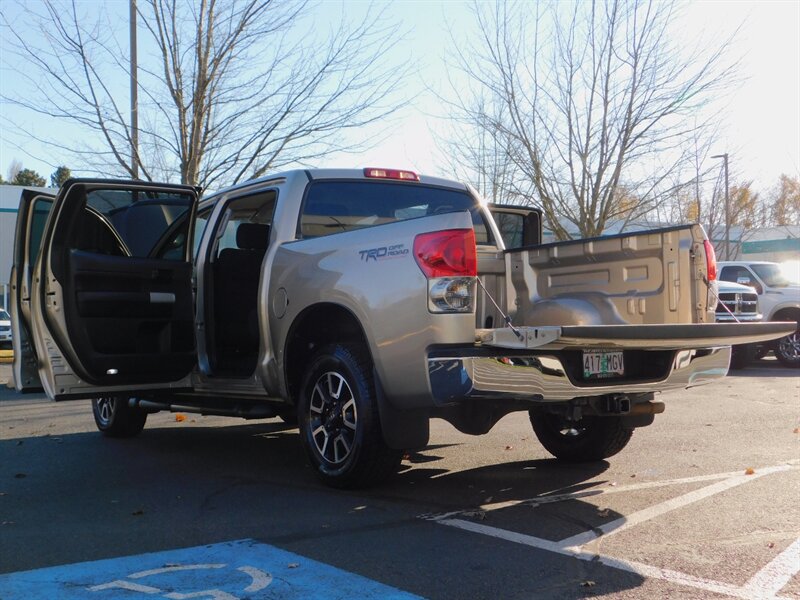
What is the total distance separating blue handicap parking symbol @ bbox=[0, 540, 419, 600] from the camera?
11.8 feet

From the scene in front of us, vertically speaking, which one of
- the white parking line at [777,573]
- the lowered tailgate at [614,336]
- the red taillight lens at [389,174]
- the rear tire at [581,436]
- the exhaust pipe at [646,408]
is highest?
the red taillight lens at [389,174]

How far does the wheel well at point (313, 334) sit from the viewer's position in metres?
5.68

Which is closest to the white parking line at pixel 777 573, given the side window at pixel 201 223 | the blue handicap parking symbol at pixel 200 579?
the blue handicap parking symbol at pixel 200 579

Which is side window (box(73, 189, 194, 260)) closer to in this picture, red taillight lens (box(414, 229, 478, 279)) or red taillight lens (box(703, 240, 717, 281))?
red taillight lens (box(414, 229, 478, 279))

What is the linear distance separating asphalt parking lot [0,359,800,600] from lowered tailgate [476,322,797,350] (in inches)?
37.7

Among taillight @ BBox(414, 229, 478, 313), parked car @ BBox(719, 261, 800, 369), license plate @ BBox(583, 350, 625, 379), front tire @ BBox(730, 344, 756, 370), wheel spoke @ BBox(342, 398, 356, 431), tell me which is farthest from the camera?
parked car @ BBox(719, 261, 800, 369)

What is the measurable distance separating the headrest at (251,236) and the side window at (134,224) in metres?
0.67

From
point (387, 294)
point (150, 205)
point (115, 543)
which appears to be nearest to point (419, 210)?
point (387, 294)

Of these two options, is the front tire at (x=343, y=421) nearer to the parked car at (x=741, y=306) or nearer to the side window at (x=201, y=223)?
the side window at (x=201, y=223)

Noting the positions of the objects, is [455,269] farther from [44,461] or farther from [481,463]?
[44,461]

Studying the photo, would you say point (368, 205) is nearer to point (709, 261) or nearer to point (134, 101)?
point (709, 261)

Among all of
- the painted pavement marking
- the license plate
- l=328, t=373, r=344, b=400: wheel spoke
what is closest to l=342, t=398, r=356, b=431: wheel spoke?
l=328, t=373, r=344, b=400: wheel spoke

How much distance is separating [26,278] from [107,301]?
654 millimetres

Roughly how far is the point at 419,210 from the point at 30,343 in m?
3.15
